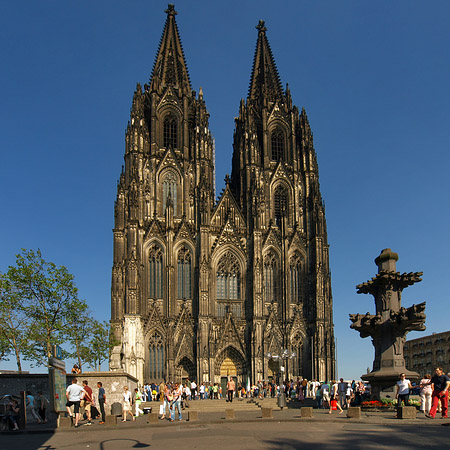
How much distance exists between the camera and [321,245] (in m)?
61.2

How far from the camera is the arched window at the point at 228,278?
59625 mm

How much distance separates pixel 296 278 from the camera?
6144cm

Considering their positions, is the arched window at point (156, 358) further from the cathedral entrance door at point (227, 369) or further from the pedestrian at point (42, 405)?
the pedestrian at point (42, 405)

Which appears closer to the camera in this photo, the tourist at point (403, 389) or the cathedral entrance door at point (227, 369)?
the tourist at point (403, 389)

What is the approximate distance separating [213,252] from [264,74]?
2329cm

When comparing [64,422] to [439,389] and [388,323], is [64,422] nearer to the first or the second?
[439,389]

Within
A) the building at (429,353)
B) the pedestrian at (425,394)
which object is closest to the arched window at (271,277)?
the pedestrian at (425,394)

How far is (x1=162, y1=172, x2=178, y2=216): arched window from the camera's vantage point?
199 feet

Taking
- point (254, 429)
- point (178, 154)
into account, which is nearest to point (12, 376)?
point (254, 429)

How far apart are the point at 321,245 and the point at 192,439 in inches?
1780

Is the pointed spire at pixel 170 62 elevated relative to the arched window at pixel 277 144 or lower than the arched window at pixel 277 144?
elevated

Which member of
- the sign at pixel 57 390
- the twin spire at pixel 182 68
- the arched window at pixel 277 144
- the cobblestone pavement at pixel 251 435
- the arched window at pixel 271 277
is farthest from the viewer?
the twin spire at pixel 182 68

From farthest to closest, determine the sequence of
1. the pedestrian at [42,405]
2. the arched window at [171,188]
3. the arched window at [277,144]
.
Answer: the arched window at [277,144], the arched window at [171,188], the pedestrian at [42,405]

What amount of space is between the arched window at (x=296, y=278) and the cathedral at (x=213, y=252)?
0.33 ft
